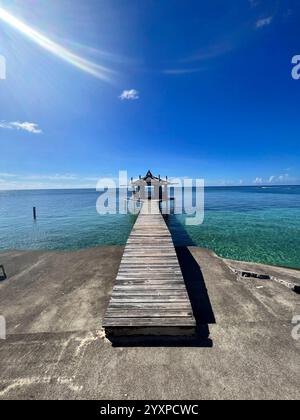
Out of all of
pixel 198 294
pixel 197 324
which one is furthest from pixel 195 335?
pixel 198 294

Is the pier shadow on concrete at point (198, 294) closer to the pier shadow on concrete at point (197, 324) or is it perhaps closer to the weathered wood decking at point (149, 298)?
A: the pier shadow on concrete at point (197, 324)

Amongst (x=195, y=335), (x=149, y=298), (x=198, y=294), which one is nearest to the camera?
(x=195, y=335)

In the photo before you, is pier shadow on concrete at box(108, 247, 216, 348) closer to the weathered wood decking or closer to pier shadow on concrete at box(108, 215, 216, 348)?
pier shadow on concrete at box(108, 215, 216, 348)

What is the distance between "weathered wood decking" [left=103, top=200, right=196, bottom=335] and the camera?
15.6ft

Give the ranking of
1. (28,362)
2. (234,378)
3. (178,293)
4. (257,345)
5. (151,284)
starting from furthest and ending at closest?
(151,284) → (178,293) → (257,345) → (28,362) → (234,378)

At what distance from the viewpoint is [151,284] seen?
6.30 metres

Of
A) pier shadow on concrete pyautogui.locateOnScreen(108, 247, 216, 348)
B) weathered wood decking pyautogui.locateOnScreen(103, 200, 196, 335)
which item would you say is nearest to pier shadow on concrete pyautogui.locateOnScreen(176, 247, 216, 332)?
pier shadow on concrete pyautogui.locateOnScreen(108, 247, 216, 348)

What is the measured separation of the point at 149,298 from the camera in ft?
18.5

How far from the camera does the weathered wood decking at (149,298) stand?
187 inches

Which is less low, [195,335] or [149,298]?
[149,298]

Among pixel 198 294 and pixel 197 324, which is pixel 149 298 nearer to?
pixel 197 324

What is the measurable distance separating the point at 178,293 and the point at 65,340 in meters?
3.33
